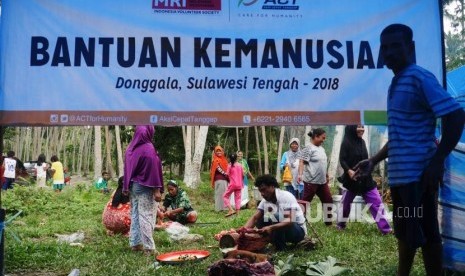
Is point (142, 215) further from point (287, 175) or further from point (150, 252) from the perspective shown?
point (287, 175)

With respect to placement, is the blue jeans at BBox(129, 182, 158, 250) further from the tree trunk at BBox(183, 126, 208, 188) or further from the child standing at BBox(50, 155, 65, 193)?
the child standing at BBox(50, 155, 65, 193)

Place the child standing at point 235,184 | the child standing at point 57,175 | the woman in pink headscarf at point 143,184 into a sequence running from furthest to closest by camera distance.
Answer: the child standing at point 57,175, the child standing at point 235,184, the woman in pink headscarf at point 143,184

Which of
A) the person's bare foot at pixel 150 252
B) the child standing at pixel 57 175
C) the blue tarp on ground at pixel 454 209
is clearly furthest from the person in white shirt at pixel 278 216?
the child standing at pixel 57 175

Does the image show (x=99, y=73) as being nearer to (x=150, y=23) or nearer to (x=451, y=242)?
(x=150, y=23)

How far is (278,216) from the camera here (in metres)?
5.40

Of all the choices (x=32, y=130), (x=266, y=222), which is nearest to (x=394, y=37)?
(x=266, y=222)

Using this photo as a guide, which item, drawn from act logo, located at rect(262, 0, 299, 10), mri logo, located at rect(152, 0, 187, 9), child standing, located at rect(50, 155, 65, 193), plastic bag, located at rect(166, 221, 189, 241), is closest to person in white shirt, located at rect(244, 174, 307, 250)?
plastic bag, located at rect(166, 221, 189, 241)

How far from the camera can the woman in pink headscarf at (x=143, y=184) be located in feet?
17.2

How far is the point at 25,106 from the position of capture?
3449 millimetres

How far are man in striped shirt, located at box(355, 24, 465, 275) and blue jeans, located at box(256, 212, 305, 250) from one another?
7.59ft

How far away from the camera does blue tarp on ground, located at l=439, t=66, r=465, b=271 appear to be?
3725 millimetres

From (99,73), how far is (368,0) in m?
2.18

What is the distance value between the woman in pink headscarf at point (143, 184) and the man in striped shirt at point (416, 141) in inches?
118

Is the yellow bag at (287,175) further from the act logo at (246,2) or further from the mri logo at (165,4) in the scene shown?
the mri logo at (165,4)
